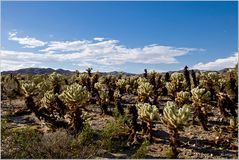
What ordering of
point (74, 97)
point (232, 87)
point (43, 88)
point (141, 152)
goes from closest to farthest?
point (141, 152) < point (74, 97) < point (232, 87) < point (43, 88)

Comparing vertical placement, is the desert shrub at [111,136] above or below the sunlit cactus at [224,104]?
below

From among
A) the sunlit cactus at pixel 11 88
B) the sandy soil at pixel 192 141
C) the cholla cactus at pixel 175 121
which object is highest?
the sunlit cactus at pixel 11 88

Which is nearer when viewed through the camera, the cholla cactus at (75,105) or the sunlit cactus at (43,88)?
the cholla cactus at (75,105)

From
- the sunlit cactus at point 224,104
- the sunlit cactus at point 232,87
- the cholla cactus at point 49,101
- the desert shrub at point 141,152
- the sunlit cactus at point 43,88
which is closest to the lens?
the desert shrub at point 141,152

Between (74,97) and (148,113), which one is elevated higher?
(74,97)

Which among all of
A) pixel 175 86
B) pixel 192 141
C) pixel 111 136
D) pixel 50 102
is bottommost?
pixel 192 141

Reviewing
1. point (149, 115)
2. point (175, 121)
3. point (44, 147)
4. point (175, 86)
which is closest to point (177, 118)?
point (175, 121)

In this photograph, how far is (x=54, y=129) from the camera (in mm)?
19188

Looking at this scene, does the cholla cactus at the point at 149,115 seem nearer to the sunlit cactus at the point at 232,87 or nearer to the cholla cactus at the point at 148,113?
the cholla cactus at the point at 148,113

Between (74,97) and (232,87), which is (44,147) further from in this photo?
(232,87)

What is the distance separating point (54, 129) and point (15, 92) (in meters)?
15.0

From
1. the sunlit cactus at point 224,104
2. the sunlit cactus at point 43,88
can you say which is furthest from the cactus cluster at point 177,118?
the sunlit cactus at point 43,88

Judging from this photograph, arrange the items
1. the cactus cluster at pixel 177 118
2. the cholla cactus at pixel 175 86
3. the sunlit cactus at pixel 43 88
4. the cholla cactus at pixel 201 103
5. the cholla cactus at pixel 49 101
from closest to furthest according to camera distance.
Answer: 1. the cactus cluster at pixel 177 118
2. the cholla cactus at pixel 201 103
3. the cholla cactus at pixel 49 101
4. the cholla cactus at pixel 175 86
5. the sunlit cactus at pixel 43 88

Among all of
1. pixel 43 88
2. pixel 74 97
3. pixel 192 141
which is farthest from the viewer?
pixel 43 88
